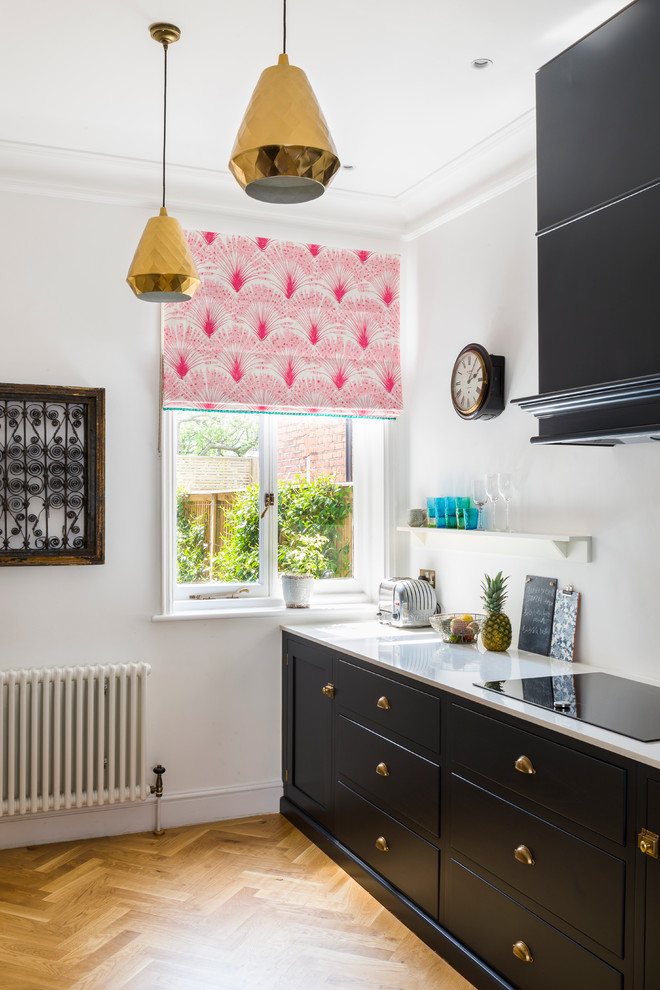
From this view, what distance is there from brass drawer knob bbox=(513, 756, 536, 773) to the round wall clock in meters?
1.53

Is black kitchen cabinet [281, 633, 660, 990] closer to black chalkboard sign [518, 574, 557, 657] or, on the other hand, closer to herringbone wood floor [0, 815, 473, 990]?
herringbone wood floor [0, 815, 473, 990]

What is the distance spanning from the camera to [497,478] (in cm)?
331

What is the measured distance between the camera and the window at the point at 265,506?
3775mm

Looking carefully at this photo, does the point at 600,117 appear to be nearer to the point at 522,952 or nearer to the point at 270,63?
the point at 270,63

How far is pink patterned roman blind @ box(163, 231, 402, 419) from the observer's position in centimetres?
365

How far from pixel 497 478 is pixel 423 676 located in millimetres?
995

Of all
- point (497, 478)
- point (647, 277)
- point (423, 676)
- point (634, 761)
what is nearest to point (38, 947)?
point (423, 676)

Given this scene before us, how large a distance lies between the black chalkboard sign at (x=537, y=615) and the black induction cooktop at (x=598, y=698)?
357mm

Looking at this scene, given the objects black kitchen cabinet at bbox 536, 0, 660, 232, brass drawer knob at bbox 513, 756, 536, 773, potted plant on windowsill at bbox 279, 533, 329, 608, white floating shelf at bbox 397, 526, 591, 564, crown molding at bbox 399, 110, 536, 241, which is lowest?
brass drawer knob at bbox 513, 756, 536, 773

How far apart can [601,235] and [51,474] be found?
2.29 metres

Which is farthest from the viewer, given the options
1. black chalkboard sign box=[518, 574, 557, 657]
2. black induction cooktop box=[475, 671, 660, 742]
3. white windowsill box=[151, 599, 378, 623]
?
white windowsill box=[151, 599, 378, 623]

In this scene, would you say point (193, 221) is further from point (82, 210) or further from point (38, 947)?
point (38, 947)

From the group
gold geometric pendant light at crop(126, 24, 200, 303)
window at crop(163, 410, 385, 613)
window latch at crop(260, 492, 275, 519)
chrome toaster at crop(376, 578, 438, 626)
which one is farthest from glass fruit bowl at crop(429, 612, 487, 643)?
gold geometric pendant light at crop(126, 24, 200, 303)

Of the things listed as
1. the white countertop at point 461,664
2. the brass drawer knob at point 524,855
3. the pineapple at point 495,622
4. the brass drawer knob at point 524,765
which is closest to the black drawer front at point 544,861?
the brass drawer knob at point 524,855
